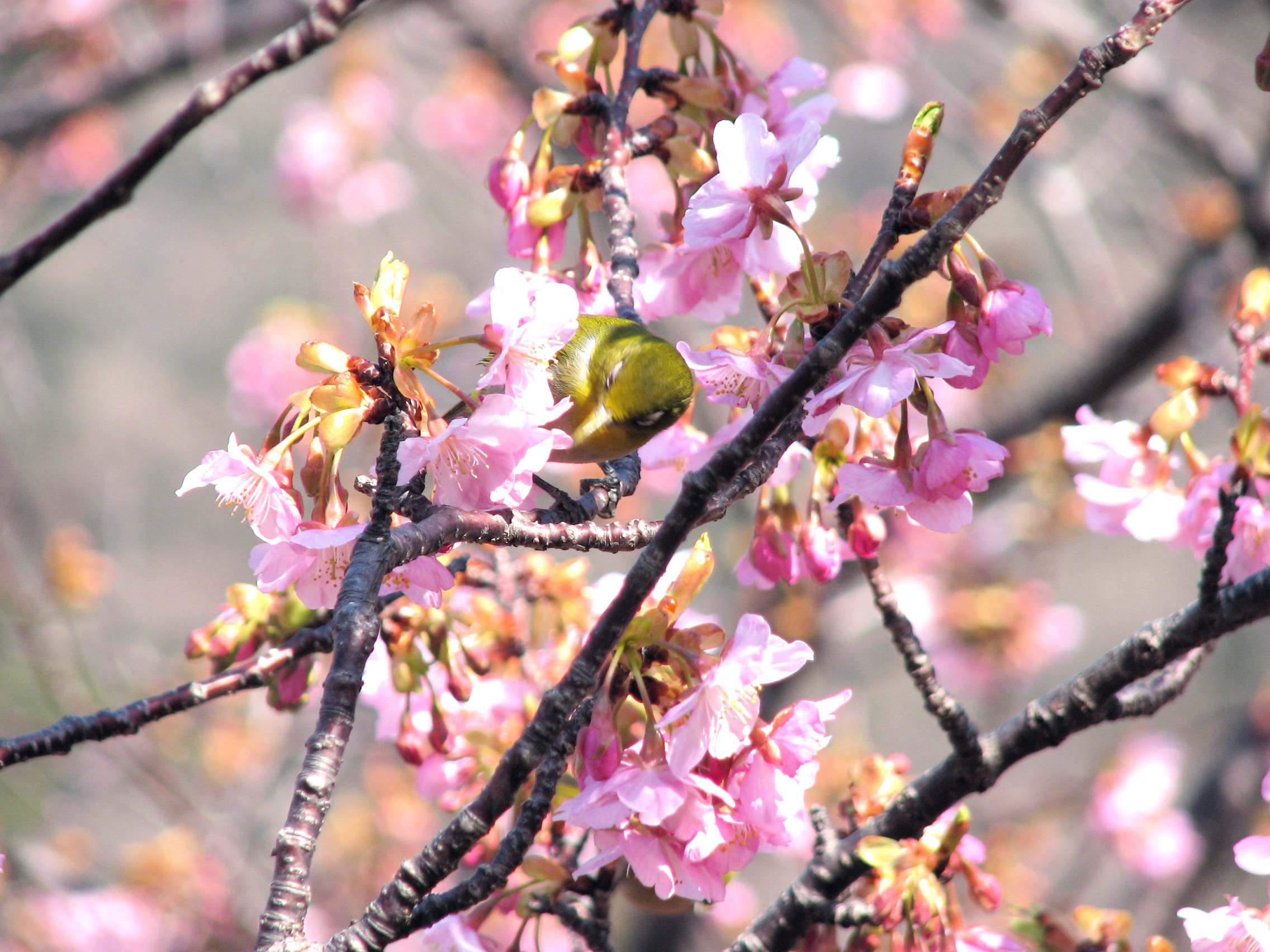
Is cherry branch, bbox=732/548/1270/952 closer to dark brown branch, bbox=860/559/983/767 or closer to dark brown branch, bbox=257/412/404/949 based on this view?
dark brown branch, bbox=860/559/983/767

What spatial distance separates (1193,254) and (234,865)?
3.44m

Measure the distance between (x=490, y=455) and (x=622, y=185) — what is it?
1.67 feet

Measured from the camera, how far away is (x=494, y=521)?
931mm

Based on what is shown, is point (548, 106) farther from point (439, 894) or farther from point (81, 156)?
point (81, 156)

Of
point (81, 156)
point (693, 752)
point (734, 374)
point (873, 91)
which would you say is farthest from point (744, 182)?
point (81, 156)

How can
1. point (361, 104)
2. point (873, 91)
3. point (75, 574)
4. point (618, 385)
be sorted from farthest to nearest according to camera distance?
point (361, 104) < point (873, 91) < point (75, 574) < point (618, 385)

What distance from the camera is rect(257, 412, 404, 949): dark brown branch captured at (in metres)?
0.77

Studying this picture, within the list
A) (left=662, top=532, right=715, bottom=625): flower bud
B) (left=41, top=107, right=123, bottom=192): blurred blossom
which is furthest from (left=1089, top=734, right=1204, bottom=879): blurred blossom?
(left=41, top=107, right=123, bottom=192): blurred blossom

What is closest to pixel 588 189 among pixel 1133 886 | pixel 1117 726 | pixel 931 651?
pixel 931 651

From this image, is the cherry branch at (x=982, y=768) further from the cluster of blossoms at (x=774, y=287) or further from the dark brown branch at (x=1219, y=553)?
the cluster of blossoms at (x=774, y=287)

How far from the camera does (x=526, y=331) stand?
3.31 ft

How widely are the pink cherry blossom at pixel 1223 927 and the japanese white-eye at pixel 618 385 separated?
799 millimetres

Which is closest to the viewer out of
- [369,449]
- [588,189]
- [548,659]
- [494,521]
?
[494,521]

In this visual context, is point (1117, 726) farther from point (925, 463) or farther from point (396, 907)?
point (396, 907)
